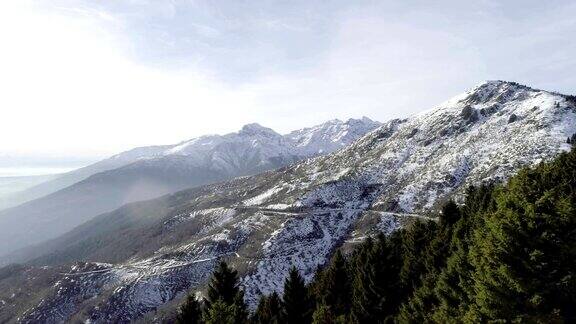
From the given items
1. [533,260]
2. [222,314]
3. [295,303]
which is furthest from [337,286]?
[533,260]

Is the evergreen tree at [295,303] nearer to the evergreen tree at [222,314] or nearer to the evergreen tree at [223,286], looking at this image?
the evergreen tree at [223,286]

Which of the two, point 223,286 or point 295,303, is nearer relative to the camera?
point 223,286

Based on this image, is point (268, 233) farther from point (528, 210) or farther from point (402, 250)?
point (528, 210)

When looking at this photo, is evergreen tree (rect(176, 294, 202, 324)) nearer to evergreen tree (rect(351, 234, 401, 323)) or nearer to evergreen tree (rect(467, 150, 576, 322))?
evergreen tree (rect(351, 234, 401, 323))

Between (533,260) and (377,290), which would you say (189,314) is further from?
(533,260)

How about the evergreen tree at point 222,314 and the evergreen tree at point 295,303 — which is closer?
the evergreen tree at point 222,314

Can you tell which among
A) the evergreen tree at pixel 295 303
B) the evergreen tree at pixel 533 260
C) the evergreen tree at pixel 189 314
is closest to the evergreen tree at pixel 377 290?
the evergreen tree at pixel 295 303

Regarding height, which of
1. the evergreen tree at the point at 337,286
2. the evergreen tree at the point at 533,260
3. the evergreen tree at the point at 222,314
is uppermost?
the evergreen tree at the point at 533,260

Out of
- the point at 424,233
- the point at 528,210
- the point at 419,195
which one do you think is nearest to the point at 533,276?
the point at 528,210
